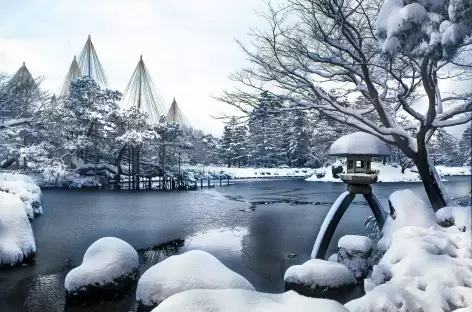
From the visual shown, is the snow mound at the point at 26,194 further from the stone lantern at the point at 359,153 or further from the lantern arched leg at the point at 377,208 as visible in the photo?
the lantern arched leg at the point at 377,208

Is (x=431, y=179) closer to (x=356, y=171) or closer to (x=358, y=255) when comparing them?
(x=356, y=171)

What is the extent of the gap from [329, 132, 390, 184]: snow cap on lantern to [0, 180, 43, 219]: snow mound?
8203 millimetres

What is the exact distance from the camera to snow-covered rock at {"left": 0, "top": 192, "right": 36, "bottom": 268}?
502 centimetres

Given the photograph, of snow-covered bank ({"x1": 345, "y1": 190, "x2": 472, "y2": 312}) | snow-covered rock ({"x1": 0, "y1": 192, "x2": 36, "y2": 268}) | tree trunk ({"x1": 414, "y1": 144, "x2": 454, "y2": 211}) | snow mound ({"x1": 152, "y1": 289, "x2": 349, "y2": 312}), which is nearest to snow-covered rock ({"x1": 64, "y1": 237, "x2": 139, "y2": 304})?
snow-covered rock ({"x1": 0, "y1": 192, "x2": 36, "y2": 268})

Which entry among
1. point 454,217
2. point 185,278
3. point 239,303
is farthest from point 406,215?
point 239,303

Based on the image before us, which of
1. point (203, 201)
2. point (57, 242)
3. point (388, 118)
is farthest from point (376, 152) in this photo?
point (203, 201)

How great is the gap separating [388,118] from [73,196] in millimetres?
13439

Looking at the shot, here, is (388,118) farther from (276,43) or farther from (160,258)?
(160,258)

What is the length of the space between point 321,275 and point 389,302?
207 cm

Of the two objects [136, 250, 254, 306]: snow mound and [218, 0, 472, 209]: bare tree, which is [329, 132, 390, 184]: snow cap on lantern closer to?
[218, 0, 472, 209]: bare tree

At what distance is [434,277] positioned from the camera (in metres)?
2.17

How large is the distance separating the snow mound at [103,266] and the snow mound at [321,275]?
2084 mm

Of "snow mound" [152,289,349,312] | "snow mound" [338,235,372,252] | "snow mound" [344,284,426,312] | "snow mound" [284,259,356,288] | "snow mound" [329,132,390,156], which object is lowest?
"snow mound" [284,259,356,288]

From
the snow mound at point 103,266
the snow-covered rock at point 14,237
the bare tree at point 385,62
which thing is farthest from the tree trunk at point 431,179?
the snow-covered rock at point 14,237
